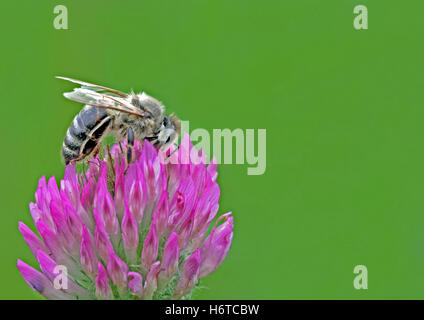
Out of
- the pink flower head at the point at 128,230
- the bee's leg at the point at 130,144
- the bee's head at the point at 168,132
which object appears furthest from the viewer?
the bee's head at the point at 168,132

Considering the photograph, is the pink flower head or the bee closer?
the pink flower head

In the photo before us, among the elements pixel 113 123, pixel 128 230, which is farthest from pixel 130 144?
pixel 128 230

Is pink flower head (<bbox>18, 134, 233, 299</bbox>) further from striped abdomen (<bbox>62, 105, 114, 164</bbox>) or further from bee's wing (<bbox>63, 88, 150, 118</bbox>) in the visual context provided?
bee's wing (<bbox>63, 88, 150, 118</bbox>)

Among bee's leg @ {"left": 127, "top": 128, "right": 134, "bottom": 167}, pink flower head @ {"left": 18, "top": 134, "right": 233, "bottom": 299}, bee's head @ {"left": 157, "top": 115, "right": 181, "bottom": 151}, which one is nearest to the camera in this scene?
pink flower head @ {"left": 18, "top": 134, "right": 233, "bottom": 299}

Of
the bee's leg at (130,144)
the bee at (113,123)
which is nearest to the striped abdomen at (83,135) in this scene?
the bee at (113,123)

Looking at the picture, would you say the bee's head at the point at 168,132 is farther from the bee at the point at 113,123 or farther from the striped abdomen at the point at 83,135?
the striped abdomen at the point at 83,135

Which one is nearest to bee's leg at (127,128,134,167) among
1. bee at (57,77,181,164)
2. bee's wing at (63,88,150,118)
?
bee at (57,77,181,164)
